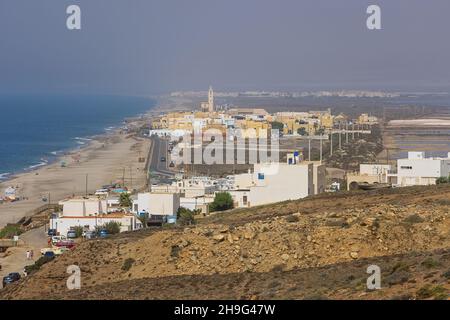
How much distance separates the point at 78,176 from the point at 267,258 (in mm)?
34911

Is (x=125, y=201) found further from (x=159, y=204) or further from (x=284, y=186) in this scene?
(x=284, y=186)

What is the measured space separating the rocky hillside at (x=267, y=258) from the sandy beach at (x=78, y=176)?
16.7m

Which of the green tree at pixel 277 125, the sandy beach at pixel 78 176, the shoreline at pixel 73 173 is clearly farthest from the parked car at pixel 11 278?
the green tree at pixel 277 125

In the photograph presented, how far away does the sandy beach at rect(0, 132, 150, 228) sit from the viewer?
36206mm

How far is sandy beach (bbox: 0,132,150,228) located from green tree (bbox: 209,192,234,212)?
26.4ft

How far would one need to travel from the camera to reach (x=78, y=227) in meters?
24.2

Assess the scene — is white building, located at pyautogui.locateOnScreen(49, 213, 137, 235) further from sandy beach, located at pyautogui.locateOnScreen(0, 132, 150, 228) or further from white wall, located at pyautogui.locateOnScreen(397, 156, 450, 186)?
→ white wall, located at pyautogui.locateOnScreen(397, 156, 450, 186)

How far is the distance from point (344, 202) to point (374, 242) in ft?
16.8

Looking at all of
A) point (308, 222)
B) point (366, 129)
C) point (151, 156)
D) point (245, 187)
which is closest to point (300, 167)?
point (245, 187)

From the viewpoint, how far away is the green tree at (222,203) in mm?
24984

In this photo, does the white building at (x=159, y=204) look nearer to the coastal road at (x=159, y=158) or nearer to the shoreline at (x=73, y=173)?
the shoreline at (x=73, y=173)

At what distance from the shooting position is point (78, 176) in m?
46.7
